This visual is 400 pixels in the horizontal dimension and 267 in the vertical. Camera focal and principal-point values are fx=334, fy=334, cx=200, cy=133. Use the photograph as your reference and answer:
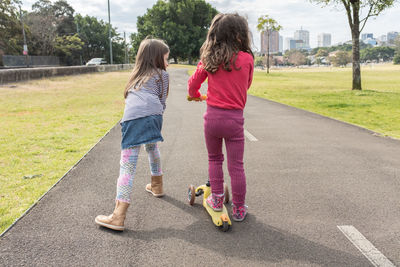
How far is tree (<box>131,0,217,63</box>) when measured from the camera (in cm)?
6975

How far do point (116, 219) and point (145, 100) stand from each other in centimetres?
114

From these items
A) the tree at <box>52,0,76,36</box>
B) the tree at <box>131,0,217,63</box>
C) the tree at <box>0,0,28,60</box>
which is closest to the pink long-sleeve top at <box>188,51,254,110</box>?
the tree at <box>0,0,28,60</box>

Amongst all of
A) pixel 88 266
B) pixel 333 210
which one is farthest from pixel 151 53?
pixel 333 210

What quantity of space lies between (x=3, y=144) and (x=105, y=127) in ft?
8.53

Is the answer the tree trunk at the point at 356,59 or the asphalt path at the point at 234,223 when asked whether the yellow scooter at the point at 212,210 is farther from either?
the tree trunk at the point at 356,59

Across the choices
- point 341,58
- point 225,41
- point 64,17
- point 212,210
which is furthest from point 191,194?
point 341,58

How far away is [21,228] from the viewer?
3.12 meters

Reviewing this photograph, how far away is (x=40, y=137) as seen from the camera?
764 cm

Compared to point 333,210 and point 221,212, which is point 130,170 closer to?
point 221,212

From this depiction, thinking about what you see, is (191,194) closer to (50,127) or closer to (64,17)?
(50,127)

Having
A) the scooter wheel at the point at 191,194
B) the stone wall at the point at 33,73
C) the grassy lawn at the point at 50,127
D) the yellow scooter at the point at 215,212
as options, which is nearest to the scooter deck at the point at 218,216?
the yellow scooter at the point at 215,212

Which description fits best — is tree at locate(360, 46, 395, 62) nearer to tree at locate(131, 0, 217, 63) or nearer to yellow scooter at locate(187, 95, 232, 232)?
tree at locate(131, 0, 217, 63)

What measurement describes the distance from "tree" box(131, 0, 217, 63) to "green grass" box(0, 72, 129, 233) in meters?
57.0

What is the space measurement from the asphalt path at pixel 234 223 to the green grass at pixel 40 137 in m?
0.38
